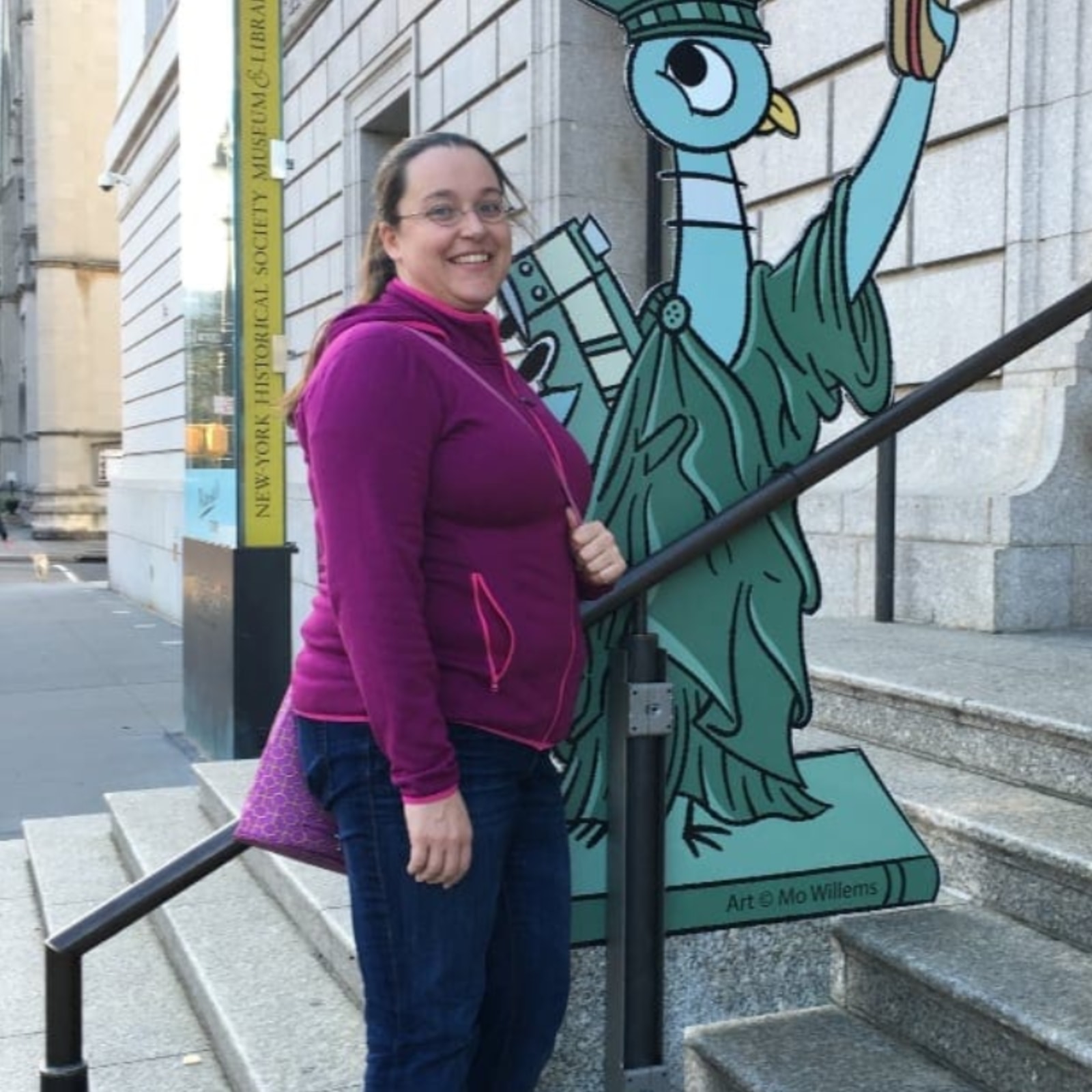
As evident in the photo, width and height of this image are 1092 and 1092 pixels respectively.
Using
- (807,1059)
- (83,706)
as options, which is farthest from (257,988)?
(83,706)

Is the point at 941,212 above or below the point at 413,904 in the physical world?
above

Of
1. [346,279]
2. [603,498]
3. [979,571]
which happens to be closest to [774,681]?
[603,498]

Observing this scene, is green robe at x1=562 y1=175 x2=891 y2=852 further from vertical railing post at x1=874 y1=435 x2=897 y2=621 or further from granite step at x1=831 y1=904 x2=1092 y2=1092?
vertical railing post at x1=874 y1=435 x2=897 y2=621

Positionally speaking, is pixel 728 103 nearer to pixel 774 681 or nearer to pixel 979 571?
pixel 774 681

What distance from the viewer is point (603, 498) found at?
2596 mm

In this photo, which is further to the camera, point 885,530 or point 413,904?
point 885,530

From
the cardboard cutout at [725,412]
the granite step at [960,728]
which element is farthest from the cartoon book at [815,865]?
the granite step at [960,728]

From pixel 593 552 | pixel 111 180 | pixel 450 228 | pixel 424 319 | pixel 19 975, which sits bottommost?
pixel 19 975

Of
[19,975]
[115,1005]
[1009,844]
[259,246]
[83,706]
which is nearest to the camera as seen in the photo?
[1009,844]

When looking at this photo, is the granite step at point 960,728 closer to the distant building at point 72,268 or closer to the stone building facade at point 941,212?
the stone building facade at point 941,212

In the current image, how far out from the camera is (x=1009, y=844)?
9.06 feet

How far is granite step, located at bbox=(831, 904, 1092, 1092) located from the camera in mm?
2273

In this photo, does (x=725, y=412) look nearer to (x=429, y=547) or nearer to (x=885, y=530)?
(x=429, y=547)

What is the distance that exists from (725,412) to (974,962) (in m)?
Result: 1.14
